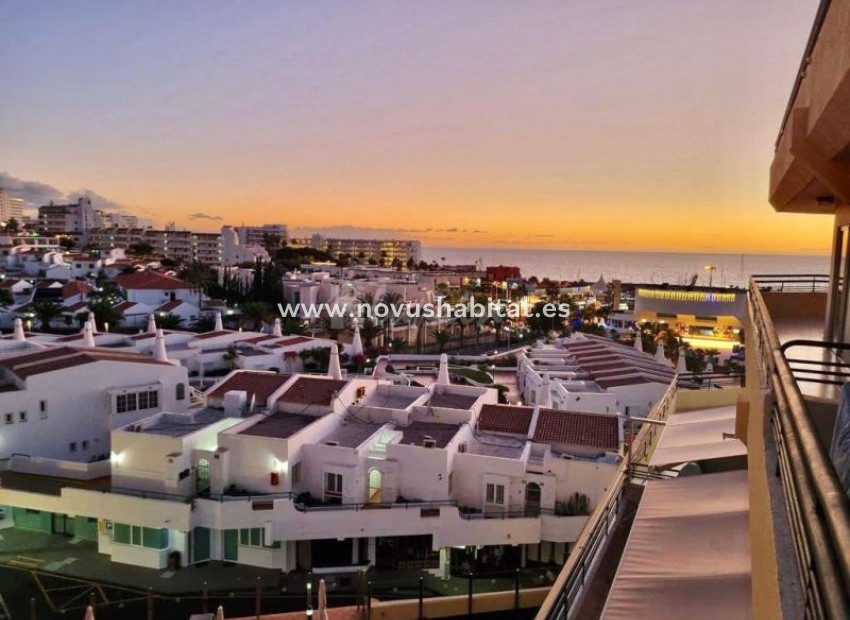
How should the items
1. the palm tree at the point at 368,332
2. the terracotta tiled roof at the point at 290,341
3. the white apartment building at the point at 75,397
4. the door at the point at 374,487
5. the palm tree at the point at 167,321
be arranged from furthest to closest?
the palm tree at the point at 167,321 < the palm tree at the point at 368,332 < the terracotta tiled roof at the point at 290,341 < the white apartment building at the point at 75,397 < the door at the point at 374,487

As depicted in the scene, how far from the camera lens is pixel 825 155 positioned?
18.2ft

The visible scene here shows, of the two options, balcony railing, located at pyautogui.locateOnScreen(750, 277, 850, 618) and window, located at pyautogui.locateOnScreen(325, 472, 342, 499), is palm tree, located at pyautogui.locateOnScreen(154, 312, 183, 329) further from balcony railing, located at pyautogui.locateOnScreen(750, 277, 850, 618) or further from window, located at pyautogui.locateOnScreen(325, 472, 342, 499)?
balcony railing, located at pyautogui.locateOnScreen(750, 277, 850, 618)

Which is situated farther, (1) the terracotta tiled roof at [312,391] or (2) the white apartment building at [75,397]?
(1) the terracotta tiled roof at [312,391]

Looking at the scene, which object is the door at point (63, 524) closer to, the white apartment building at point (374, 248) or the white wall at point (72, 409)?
the white wall at point (72, 409)

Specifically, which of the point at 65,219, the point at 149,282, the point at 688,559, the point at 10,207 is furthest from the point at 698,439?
the point at 10,207

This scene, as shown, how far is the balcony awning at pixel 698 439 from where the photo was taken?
815cm

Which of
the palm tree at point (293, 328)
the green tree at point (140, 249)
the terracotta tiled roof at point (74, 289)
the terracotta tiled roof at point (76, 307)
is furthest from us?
the green tree at point (140, 249)

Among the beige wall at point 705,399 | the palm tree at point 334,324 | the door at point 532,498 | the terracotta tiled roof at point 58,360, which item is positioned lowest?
the door at point 532,498

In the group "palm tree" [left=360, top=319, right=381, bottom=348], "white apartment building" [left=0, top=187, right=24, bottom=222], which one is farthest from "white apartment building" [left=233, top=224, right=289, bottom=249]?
"palm tree" [left=360, top=319, right=381, bottom=348]

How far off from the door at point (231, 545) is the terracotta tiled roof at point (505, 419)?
29.8 feet

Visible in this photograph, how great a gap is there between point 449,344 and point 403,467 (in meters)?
36.3

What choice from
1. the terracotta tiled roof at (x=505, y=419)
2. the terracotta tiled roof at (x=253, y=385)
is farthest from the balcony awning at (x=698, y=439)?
the terracotta tiled roof at (x=253, y=385)

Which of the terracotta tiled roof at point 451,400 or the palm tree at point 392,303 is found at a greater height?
the palm tree at point 392,303

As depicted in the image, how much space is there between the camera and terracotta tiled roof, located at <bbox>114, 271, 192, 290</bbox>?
6200cm
